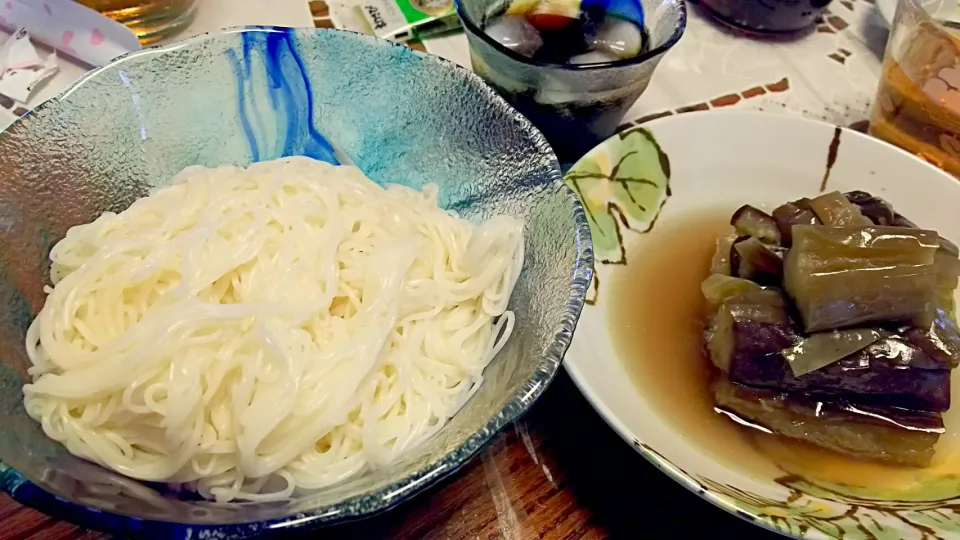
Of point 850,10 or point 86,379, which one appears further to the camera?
point 850,10

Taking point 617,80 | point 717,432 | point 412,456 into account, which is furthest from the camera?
point 617,80

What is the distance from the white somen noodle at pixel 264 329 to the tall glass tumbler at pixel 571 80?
1.50 ft

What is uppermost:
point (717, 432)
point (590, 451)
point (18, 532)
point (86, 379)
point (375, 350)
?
point (86, 379)

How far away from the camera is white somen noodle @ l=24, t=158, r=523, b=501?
910 millimetres

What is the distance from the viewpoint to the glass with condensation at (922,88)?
167 centimetres

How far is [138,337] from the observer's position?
0.95 m

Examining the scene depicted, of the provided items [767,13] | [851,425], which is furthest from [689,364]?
[767,13]

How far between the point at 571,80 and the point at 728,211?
20.7 inches

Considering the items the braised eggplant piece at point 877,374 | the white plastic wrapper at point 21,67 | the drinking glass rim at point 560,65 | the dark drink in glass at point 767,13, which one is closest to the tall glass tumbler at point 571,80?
the drinking glass rim at point 560,65

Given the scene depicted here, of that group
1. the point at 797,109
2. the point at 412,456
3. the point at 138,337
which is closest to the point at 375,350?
the point at 412,456

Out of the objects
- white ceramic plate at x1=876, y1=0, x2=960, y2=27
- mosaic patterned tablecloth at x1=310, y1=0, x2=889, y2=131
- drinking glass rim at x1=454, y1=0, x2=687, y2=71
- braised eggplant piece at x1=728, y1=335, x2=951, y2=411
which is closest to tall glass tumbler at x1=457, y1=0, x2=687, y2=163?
drinking glass rim at x1=454, y1=0, x2=687, y2=71

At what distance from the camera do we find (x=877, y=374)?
127 cm

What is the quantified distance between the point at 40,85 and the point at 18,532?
40.0 inches

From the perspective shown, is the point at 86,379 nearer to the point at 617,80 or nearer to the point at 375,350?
the point at 375,350
